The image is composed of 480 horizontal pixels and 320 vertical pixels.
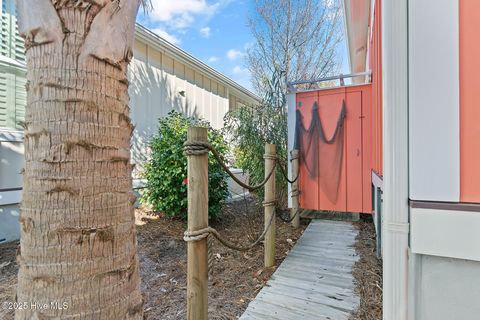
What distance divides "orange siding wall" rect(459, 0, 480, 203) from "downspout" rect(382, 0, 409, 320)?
0.23m

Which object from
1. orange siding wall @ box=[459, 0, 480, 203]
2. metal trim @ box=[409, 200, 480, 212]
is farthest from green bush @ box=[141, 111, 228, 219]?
orange siding wall @ box=[459, 0, 480, 203]

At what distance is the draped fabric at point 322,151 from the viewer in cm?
436

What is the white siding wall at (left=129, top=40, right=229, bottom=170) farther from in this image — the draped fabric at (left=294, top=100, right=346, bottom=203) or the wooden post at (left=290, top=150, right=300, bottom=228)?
the draped fabric at (left=294, top=100, right=346, bottom=203)

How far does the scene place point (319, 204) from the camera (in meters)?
4.50

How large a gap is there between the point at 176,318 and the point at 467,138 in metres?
2.36

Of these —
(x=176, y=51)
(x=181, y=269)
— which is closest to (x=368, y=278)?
(x=181, y=269)

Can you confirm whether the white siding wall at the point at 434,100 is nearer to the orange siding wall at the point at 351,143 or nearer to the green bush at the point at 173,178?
the orange siding wall at the point at 351,143

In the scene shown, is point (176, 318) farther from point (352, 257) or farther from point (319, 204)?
point (319, 204)

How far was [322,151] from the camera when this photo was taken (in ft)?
14.6

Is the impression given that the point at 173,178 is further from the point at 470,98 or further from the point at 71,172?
the point at 470,98

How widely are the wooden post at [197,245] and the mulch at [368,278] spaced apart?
134 centimetres

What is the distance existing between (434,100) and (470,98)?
0.14m

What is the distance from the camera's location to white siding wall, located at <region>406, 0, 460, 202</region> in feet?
4.12

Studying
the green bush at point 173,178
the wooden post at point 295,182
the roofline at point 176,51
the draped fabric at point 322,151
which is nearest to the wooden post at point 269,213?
the wooden post at point 295,182
